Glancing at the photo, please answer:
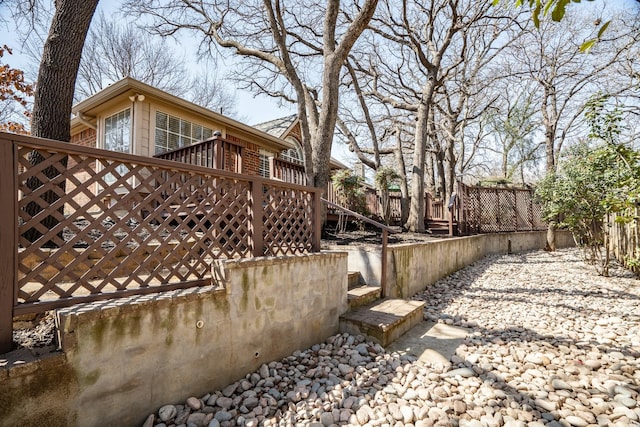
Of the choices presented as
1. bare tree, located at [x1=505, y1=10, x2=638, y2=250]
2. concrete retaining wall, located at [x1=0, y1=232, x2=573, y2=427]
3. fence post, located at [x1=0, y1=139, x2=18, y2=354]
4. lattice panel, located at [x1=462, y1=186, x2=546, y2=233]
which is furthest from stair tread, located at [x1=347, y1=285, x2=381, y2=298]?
bare tree, located at [x1=505, y1=10, x2=638, y2=250]

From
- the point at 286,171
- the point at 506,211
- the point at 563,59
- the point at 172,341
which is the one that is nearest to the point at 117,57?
the point at 286,171


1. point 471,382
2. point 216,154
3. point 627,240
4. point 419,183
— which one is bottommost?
point 471,382

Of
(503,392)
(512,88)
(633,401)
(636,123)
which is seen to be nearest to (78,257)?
(503,392)

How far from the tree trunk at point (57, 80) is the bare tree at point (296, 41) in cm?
402

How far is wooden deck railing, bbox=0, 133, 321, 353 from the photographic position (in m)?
1.77

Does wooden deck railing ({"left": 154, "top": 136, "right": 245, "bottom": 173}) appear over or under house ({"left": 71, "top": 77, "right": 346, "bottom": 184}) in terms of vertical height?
under

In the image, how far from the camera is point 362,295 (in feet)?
13.1

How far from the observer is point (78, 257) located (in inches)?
80.7

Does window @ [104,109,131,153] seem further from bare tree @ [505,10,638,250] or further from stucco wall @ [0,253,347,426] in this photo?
bare tree @ [505,10,638,250]

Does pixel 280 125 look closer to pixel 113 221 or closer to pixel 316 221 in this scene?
pixel 316 221

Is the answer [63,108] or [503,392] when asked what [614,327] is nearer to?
[503,392]

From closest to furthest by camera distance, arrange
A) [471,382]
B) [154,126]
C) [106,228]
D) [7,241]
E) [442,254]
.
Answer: [7,241] → [106,228] → [471,382] → [442,254] → [154,126]

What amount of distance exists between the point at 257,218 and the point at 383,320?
1782mm

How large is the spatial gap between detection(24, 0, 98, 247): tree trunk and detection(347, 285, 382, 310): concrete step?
3.75m
